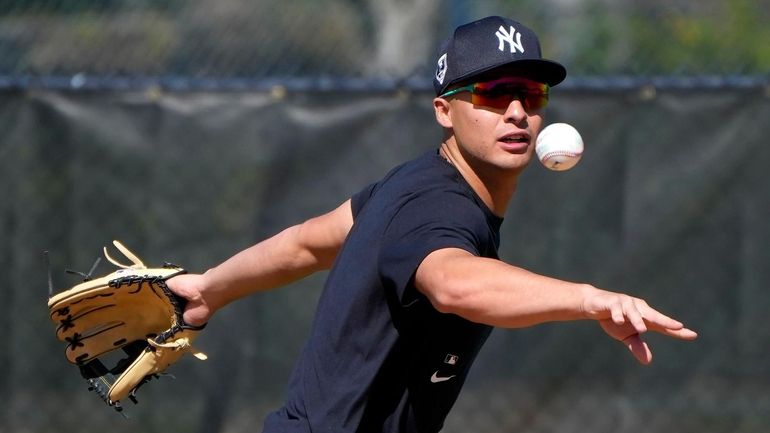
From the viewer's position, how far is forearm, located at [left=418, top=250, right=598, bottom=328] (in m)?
2.65

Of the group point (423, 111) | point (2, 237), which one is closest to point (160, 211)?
point (2, 237)

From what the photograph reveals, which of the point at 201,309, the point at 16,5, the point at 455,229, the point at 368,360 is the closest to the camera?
the point at 455,229

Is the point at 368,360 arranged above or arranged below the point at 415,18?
below

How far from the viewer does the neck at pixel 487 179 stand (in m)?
3.44

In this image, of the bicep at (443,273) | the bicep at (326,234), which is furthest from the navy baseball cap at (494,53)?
the bicep at (443,273)

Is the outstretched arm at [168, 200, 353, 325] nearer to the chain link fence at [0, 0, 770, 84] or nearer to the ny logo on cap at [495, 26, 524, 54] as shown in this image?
the ny logo on cap at [495, 26, 524, 54]

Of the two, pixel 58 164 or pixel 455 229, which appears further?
pixel 58 164

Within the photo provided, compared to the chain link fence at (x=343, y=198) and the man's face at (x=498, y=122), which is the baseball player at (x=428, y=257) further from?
the chain link fence at (x=343, y=198)

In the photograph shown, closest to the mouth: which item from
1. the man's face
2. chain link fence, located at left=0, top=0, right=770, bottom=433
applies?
the man's face

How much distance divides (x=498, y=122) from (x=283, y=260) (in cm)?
95

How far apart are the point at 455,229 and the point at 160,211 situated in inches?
128

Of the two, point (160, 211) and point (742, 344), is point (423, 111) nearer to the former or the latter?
point (160, 211)

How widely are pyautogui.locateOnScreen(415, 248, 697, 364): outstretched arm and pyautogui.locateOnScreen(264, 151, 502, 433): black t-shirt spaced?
22cm

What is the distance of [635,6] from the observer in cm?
751
